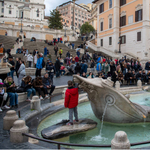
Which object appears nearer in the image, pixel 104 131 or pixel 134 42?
pixel 104 131

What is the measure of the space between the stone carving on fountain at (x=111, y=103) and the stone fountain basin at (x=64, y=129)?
0.70m

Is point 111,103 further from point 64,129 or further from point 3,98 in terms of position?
point 3,98

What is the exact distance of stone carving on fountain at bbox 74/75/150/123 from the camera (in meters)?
5.55

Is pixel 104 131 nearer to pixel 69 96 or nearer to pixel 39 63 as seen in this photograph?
pixel 69 96

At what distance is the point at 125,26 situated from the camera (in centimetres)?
3072

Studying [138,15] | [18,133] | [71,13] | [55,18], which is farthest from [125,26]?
[71,13]

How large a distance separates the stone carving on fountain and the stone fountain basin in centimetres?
70

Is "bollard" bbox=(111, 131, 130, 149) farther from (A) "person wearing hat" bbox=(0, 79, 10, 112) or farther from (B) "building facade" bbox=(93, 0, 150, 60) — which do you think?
(B) "building facade" bbox=(93, 0, 150, 60)

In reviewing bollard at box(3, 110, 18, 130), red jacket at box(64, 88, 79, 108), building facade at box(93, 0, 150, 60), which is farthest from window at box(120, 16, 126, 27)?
bollard at box(3, 110, 18, 130)

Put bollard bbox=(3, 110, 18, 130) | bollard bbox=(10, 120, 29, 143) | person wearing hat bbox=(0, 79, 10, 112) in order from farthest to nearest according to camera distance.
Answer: person wearing hat bbox=(0, 79, 10, 112) < bollard bbox=(3, 110, 18, 130) < bollard bbox=(10, 120, 29, 143)

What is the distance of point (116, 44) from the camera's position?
3206 centimetres

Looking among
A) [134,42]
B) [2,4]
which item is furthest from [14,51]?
[2,4]

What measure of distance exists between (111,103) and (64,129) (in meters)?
1.76

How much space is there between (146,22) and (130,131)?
25.5m
